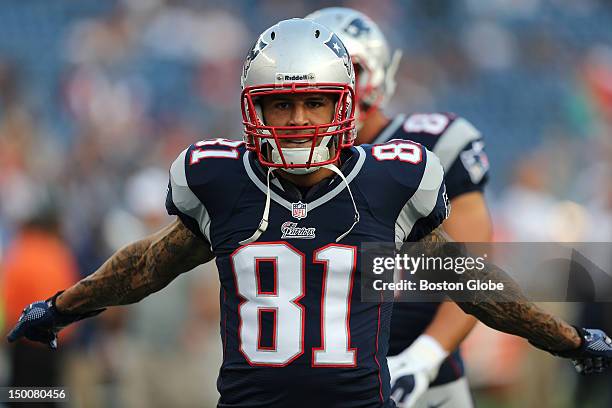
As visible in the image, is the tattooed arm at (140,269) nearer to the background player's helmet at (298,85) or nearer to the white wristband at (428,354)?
the background player's helmet at (298,85)

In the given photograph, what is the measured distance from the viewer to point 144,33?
12.8m

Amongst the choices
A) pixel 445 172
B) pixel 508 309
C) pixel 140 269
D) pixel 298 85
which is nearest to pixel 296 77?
pixel 298 85

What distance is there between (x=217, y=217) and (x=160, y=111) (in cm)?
925

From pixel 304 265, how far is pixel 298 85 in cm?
53

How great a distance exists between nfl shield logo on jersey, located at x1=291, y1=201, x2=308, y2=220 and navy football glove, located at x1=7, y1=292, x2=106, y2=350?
0.89m

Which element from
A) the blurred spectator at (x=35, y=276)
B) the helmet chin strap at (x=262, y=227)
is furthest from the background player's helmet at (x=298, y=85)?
the blurred spectator at (x=35, y=276)

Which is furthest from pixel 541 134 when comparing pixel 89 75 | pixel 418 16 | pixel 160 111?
pixel 89 75

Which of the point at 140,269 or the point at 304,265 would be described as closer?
the point at 304,265

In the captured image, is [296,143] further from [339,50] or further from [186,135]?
[186,135]

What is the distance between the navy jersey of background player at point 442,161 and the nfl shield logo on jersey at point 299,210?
55.8 inches

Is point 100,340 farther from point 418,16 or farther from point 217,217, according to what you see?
point 418,16

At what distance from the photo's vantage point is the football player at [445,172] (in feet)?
14.4

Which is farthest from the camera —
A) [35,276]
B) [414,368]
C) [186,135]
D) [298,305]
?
[186,135]

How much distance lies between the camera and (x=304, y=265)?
10.1 feet
